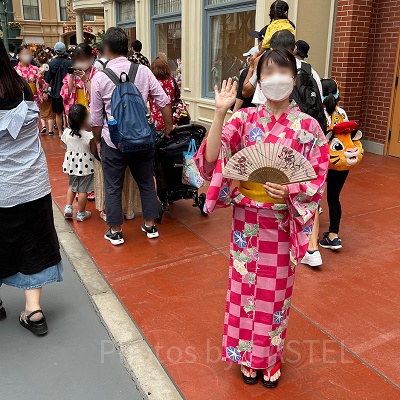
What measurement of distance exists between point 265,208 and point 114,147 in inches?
93.5

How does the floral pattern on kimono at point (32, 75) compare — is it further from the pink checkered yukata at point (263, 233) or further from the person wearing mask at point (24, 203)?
the pink checkered yukata at point (263, 233)

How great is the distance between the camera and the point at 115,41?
4.23 metres

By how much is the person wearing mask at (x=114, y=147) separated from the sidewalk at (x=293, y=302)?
34 centimetres

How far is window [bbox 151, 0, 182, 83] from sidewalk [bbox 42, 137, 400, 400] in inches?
296

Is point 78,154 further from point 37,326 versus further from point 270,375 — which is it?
point 270,375

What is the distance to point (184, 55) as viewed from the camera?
1120 centimetres

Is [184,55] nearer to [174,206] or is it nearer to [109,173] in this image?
[174,206]

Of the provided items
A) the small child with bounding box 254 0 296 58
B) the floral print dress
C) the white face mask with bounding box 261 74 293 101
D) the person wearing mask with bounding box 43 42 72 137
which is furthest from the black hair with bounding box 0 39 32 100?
the person wearing mask with bounding box 43 42 72 137

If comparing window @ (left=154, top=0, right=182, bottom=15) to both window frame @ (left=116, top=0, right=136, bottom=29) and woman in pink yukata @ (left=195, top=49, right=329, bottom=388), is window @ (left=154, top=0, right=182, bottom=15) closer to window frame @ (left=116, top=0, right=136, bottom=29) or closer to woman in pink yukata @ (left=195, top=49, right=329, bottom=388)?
window frame @ (left=116, top=0, right=136, bottom=29)

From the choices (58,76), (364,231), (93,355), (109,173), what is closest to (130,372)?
(93,355)

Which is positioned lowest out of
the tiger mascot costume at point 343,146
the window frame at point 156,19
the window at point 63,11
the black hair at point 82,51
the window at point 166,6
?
the tiger mascot costume at point 343,146

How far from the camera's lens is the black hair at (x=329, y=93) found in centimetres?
407

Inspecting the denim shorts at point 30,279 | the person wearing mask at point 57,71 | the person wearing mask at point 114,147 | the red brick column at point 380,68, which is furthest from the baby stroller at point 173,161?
the person wearing mask at point 57,71

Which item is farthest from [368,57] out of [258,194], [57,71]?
[258,194]
